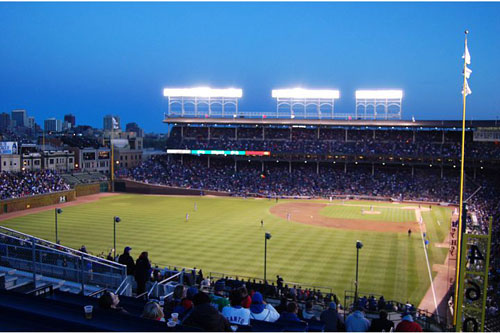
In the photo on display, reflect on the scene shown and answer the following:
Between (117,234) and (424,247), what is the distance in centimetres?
2509

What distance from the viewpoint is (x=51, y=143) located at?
306 feet

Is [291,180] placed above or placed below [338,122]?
below

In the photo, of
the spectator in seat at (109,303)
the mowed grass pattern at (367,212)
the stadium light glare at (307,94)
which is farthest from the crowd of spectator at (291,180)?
the spectator in seat at (109,303)

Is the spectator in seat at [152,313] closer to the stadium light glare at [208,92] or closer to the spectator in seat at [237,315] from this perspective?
the spectator in seat at [237,315]

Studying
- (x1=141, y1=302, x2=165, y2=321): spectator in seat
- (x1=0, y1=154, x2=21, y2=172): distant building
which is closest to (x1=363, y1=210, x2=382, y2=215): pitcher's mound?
(x1=141, y1=302, x2=165, y2=321): spectator in seat

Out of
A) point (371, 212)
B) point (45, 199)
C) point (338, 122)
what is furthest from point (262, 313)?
point (338, 122)

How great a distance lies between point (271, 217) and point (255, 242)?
12.5 m

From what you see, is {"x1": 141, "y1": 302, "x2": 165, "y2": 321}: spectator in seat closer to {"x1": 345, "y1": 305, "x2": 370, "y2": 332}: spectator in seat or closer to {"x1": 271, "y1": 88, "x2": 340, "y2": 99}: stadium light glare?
{"x1": 345, "y1": 305, "x2": 370, "y2": 332}: spectator in seat

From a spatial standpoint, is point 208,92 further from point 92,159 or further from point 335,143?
point 92,159

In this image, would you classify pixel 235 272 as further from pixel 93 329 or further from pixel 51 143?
pixel 51 143

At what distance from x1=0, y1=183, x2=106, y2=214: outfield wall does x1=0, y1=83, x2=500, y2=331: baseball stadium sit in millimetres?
192

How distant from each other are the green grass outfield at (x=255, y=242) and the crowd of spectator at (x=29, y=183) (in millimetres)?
5941

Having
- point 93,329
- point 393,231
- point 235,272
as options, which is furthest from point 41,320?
point 393,231

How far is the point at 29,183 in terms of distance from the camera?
182ft
